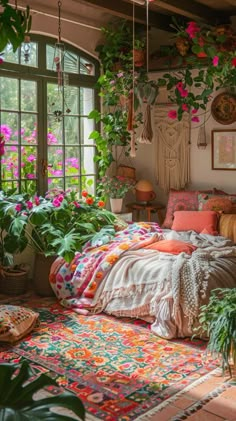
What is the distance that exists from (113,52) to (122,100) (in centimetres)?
57

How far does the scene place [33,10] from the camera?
17.9ft

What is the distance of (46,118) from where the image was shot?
5.84 meters

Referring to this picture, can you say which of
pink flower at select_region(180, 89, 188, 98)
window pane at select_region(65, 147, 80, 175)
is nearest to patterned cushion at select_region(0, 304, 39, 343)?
window pane at select_region(65, 147, 80, 175)

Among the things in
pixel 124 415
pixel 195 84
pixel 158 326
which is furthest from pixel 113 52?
pixel 124 415

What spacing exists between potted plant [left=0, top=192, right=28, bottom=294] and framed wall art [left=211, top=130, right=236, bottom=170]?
236 cm

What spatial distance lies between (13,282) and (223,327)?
8.51 ft

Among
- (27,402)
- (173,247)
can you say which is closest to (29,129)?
(173,247)

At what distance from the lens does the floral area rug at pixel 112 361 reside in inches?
122

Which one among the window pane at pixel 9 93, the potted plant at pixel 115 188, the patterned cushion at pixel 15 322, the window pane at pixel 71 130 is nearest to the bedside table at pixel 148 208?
the potted plant at pixel 115 188

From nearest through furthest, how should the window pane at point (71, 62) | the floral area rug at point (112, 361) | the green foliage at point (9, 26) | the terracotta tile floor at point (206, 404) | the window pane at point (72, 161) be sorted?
the green foliage at point (9, 26) < the terracotta tile floor at point (206, 404) < the floral area rug at point (112, 361) < the window pane at point (71, 62) < the window pane at point (72, 161)

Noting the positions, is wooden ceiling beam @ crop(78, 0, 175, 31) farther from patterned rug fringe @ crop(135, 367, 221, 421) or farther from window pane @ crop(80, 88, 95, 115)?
patterned rug fringe @ crop(135, 367, 221, 421)

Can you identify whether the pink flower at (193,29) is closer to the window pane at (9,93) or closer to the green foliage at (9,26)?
the window pane at (9,93)

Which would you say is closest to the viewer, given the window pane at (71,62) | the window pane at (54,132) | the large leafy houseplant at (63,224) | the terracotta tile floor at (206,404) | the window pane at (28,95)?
the terracotta tile floor at (206,404)

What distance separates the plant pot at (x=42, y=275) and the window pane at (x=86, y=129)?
1.75m
